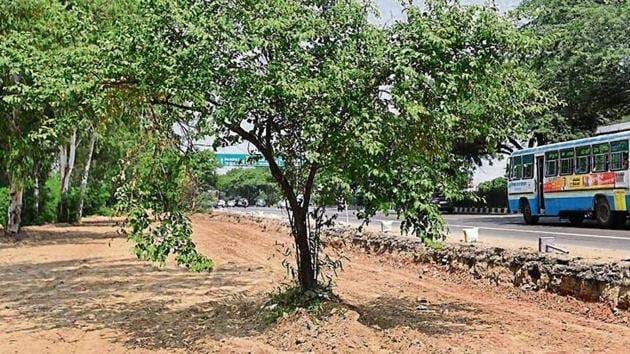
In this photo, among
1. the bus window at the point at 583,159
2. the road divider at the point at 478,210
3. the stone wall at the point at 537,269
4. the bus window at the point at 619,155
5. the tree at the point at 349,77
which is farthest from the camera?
the road divider at the point at 478,210

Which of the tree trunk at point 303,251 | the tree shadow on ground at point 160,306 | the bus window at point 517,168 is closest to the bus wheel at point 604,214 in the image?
the bus window at point 517,168

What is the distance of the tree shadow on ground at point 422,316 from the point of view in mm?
8844

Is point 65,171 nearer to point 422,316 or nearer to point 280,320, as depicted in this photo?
point 280,320

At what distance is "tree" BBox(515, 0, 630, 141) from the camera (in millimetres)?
28359

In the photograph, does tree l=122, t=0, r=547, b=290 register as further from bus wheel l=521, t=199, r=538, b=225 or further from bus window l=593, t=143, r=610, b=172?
bus wheel l=521, t=199, r=538, b=225

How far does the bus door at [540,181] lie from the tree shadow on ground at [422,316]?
16.2 metres

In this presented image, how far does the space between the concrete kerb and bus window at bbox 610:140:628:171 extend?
26.4ft

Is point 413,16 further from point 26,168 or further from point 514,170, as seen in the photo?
point 514,170

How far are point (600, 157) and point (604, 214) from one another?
1.78 m

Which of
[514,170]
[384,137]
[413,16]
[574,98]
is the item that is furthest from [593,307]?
[574,98]

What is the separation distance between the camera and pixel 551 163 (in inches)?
977

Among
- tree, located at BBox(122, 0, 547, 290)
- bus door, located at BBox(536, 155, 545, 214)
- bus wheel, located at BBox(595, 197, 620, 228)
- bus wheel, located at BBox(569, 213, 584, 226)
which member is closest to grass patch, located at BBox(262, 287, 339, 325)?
tree, located at BBox(122, 0, 547, 290)

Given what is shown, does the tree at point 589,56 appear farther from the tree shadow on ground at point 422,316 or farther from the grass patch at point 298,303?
the grass patch at point 298,303

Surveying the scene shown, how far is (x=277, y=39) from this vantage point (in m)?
8.11
